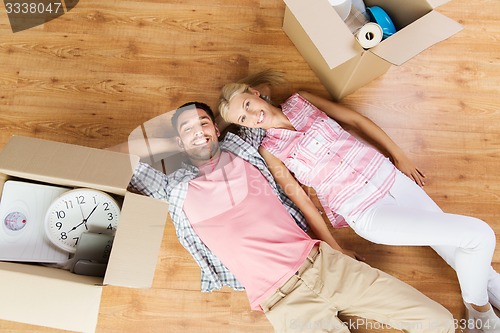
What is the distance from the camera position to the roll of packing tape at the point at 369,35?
1.09m

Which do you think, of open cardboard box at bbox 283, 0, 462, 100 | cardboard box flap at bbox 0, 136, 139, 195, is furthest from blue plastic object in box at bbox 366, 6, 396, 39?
cardboard box flap at bbox 0, 136, 139, 195

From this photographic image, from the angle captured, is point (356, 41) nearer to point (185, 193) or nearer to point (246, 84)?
point (246, 84)

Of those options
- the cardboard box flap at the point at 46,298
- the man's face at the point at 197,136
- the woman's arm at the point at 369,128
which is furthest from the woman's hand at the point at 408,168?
the cardboard box flap at the point at 46,298

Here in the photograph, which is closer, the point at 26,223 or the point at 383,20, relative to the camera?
the point at 26,223

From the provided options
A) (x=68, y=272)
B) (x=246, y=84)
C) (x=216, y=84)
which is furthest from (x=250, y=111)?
(x=68, y=272)

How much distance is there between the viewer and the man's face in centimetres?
126

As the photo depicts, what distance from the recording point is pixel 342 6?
1283 mm

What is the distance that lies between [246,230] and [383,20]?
0.75 metres

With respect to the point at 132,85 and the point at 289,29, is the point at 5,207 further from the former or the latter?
the point at 289,29

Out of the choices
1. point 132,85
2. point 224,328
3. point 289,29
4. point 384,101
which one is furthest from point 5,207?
point 384,101

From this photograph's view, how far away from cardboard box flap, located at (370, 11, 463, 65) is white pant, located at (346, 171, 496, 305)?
404 mm

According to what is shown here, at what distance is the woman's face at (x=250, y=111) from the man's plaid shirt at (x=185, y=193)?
69mm

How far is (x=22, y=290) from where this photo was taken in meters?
0.92

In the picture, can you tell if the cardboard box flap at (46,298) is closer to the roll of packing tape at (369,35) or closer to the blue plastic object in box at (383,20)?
the roll of packing tape at (369,35)
